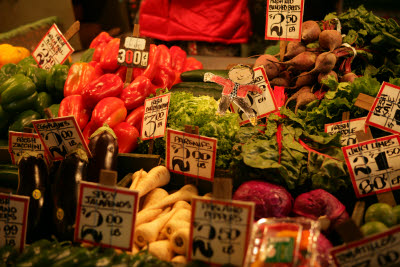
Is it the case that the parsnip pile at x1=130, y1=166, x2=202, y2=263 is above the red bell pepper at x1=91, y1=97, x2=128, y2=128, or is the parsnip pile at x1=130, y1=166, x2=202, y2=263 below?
below

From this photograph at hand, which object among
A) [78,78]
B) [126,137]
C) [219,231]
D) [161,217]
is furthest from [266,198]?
[78,78]

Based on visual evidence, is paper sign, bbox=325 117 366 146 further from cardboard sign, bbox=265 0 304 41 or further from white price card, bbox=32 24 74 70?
white price card, bbox=32 24 74 70

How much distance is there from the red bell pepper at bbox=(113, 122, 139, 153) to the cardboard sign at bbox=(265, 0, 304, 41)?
3.92 ft

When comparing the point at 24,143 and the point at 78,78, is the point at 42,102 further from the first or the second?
the point at 24,143

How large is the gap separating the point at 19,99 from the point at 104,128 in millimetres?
988

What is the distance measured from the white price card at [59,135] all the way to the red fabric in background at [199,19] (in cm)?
397

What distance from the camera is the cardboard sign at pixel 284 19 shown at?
278 cm

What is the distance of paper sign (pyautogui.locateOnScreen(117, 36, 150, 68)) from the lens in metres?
3.07

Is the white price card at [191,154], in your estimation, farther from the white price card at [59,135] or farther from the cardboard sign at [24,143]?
the cardboard sign at [24,143]

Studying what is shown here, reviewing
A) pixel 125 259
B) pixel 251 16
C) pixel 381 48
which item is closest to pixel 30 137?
pixel 125 259

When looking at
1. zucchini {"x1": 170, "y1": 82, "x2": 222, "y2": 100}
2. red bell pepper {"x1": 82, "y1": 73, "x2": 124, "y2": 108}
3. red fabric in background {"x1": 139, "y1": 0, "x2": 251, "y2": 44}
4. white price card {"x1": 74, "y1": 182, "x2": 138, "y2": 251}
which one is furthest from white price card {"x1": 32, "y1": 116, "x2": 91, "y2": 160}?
red fabric in background {"x1": 139, "y1": 0, "x2": 251, "y2": 44}

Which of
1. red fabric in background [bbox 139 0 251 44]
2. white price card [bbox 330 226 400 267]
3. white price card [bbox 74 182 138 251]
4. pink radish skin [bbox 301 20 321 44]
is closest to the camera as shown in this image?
white price card [bbox 330 226 400 267]

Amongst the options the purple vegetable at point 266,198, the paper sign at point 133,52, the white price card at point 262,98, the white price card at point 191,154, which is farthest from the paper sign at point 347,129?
the paper sign at point 133,52

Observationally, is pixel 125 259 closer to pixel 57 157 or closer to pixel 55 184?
pixel 55 184
